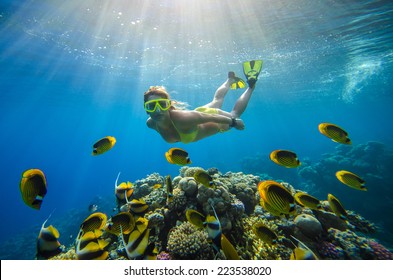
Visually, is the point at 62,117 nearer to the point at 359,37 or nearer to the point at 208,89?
the point at 208,89

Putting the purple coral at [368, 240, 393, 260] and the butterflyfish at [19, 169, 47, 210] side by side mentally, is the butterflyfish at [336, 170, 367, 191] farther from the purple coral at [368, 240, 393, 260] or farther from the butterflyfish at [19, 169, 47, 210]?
the butterflyfish at [19, 169, 47, 210]

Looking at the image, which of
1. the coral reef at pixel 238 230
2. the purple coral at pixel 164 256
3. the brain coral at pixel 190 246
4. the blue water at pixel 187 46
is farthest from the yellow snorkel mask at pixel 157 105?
the blue water at pixel 187 46

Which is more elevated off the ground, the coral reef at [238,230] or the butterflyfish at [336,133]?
the butterflyfish at [336,133]

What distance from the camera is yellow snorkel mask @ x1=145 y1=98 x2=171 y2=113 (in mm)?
4562

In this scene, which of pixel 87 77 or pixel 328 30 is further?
pixel 87 77

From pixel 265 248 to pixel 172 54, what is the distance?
19.3 m

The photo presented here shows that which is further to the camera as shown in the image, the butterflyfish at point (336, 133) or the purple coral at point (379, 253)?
the purple coral at point (379, 253)

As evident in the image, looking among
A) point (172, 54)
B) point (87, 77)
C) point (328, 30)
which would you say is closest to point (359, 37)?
point (328, 30)

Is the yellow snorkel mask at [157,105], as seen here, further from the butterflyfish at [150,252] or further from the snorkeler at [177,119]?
the butterflyfish at [150,252]

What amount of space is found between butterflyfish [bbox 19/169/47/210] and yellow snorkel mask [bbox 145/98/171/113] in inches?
100

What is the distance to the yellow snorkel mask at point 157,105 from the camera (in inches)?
180

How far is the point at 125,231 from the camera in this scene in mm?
3414

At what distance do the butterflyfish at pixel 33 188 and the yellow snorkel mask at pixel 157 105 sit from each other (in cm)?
255

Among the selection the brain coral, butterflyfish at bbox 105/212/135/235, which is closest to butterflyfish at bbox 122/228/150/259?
butterflyfish at bbox 105/212/135/235
